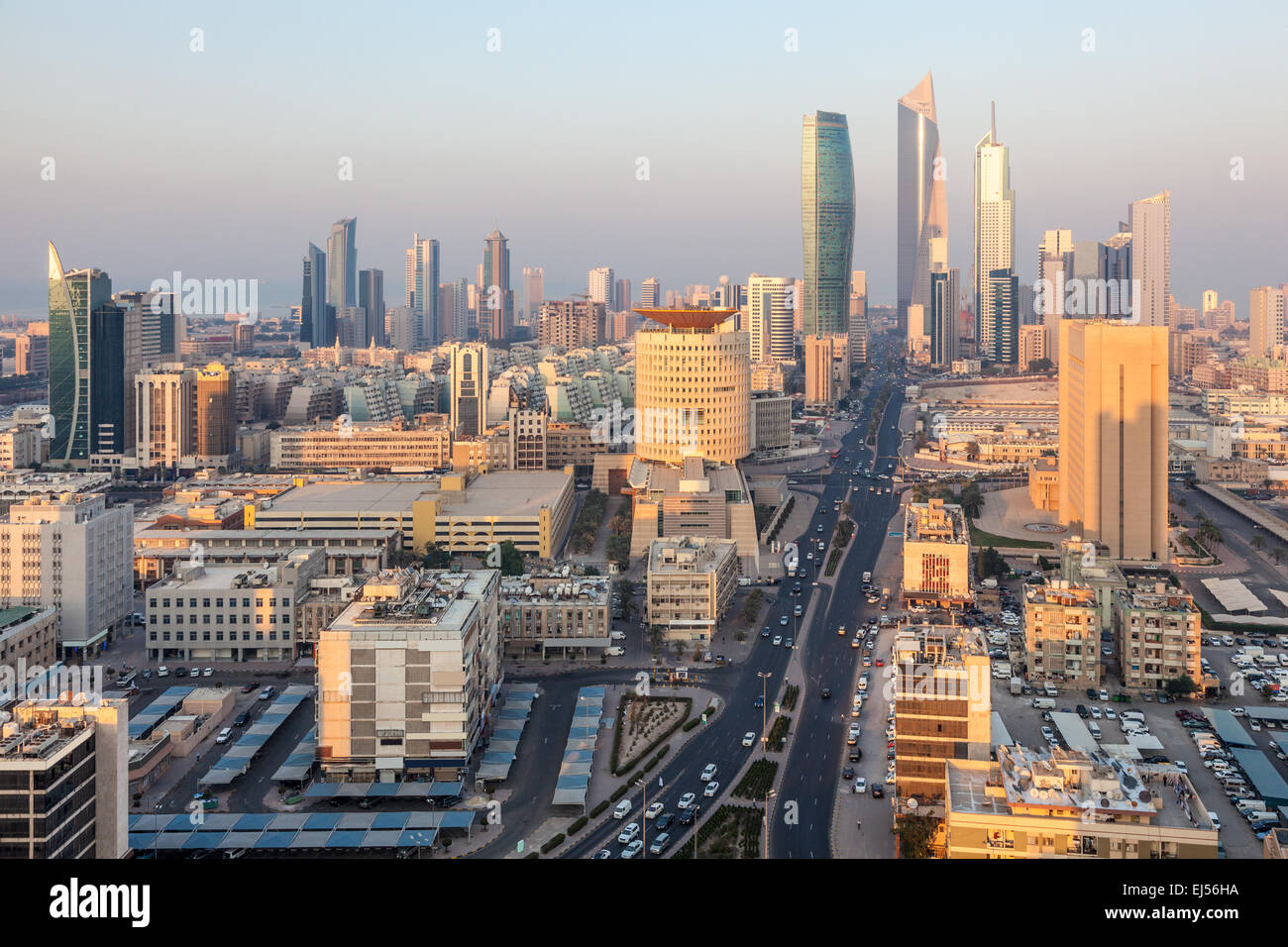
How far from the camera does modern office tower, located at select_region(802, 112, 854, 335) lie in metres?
65.4

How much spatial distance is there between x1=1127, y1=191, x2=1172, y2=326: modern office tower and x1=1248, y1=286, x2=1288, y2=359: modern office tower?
8.13 metres

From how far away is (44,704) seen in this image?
9.40 metres

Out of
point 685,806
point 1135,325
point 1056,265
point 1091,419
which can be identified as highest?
point 1056,265

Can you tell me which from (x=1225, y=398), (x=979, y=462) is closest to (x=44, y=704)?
(x=979, y=462)

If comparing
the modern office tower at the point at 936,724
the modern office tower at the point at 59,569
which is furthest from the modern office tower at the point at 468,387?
the modern office tower at the point at 936,724

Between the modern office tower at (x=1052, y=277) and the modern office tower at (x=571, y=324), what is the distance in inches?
921

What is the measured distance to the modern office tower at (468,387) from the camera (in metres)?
36.5

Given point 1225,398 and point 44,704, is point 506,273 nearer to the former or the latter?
point 1225,398

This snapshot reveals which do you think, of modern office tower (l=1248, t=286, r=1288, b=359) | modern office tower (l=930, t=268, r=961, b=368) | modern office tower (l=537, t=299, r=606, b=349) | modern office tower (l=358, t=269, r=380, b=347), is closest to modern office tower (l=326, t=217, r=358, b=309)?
modern office tower (l=358, t=269, r=380, b=347)

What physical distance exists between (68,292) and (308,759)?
2483 cm

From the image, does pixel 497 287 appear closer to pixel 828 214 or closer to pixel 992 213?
pixel 828 214

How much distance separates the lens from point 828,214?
215 ft

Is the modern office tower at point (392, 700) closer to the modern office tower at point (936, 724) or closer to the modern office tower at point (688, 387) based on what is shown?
the modern office tower at point (936, 724)

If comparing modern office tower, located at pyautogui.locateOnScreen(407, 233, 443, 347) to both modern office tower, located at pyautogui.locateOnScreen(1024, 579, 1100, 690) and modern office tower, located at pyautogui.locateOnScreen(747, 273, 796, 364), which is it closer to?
modern office tower, located at pyautogui.locateOnScreen(747, 273, 796, 364)
